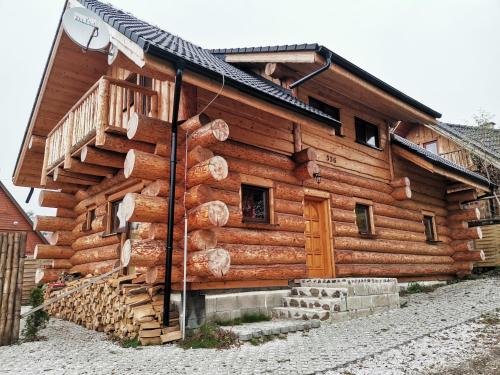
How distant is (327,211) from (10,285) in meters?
6.84

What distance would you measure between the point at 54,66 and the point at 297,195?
6833 mm

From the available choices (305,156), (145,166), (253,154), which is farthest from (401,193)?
(145,166)

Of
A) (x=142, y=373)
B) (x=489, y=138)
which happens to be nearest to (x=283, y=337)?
(x=142, y=373)

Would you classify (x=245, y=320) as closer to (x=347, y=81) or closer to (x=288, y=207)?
(x=288, y=207)

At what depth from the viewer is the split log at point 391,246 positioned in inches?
392

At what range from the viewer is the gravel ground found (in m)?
4.50

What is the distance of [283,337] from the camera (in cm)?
614

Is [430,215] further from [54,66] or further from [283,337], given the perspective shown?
[54,66]

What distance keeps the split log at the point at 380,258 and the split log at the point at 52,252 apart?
7159 millimetres

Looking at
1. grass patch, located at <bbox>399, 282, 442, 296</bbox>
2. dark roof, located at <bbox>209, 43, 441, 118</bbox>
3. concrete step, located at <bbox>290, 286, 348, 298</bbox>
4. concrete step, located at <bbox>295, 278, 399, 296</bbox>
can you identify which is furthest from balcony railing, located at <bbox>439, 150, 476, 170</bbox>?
concrete step, located at <bbox>290, 286, 348, 298</bbox>

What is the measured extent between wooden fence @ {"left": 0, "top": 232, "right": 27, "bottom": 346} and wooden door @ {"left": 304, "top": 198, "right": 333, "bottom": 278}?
586cm

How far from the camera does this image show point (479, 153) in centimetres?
1806

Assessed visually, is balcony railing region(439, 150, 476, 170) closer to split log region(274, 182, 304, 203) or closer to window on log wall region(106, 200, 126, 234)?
split log region(274, 182, 304, 203)

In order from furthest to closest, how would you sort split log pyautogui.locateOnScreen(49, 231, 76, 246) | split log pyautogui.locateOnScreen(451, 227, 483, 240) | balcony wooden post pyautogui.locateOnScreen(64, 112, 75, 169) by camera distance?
split log pyautogui.locateOnScreen(451, 227, 483, 240), split log pyautogui.locateOnScreen(49, 231, 76, 246), balcony wooden post pyautogui.locateOnScreen(64, 112, 75, 169)
